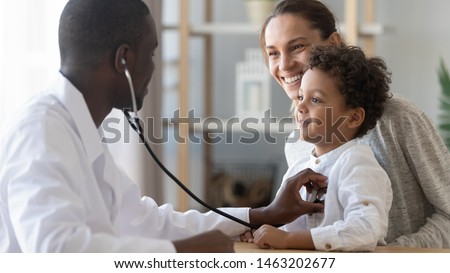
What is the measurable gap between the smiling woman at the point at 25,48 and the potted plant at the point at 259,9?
3.11 ft

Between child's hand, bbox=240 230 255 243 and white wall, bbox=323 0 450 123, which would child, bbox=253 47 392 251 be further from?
white wall, bbox=323 0 450 123

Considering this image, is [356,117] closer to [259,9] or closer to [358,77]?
[358,77]

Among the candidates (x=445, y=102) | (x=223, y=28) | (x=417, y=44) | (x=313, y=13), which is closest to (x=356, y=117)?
(x=313, y=13)

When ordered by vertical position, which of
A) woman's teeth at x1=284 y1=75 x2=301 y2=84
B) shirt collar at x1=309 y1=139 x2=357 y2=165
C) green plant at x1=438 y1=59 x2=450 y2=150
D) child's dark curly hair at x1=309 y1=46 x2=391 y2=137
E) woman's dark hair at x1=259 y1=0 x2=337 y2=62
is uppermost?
woman's dark hair at x1=259 y1=0 x2=337 y2=62

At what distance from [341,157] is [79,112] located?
0.45 metres

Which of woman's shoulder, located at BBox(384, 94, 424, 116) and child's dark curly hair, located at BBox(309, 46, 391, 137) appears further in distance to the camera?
woman's shoulder, located at BBox(384, 94, 424, 116)

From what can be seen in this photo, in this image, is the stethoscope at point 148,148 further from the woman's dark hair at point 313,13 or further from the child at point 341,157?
the woman's dark hair at point 313,13

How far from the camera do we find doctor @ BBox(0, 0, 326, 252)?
34.8 inches

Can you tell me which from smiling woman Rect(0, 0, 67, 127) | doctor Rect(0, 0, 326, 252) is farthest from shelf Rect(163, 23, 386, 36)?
doctor Rect(0, 0, 326, 252)

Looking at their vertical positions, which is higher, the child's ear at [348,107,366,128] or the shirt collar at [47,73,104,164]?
the shirt collar at [47,73,104,164]

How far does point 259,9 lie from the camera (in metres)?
3.37

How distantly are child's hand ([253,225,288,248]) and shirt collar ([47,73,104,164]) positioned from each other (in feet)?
0.95

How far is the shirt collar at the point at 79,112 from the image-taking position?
1.01 meters

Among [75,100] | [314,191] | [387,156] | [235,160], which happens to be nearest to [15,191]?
[75,100]
